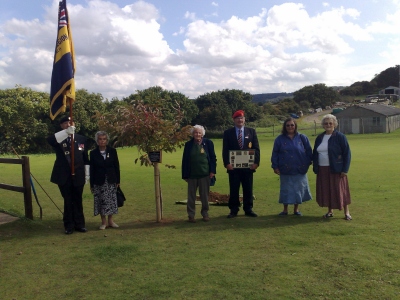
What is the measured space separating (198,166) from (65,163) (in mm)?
2248

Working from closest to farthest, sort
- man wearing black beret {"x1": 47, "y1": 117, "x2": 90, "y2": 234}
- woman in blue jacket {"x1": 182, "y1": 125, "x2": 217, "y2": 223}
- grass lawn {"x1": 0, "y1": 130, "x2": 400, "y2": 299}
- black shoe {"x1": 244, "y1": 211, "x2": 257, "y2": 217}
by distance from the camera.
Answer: grass lawn {"x1": 0, "y1": 130, "x2": 400, "y2": 299} → man wearing black beret {"x1": 47, "y1": 117, "x2": 90, "y2": 234} → woman in blue jacket {"x1": 182, "y1": 125, "x2": 217, "y2": 223} → black shoe {"x1": 244, "y1": 211, "x2": 257, "y2": 217}

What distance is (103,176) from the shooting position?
6.98 m

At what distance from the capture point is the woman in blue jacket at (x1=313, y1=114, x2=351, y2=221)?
7.11 meters

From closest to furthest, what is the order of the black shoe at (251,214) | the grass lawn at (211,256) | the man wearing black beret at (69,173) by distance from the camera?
the grass lawn at (211,256)
the man wearing black beret at (69,173)
the black shoe at (251,214)

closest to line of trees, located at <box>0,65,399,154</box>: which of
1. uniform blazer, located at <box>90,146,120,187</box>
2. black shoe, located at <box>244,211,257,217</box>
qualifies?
uniform blazer, located at <box>90,146,120,187</box>

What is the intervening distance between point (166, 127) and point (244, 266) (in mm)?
3190

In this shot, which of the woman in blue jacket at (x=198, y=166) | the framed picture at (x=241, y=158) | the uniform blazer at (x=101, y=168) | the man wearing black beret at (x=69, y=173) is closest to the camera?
the man wearing black beret at (x=69, y=173)

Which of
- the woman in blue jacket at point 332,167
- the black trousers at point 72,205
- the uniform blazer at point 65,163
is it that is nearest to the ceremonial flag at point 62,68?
the uniform blazer at point 65,163

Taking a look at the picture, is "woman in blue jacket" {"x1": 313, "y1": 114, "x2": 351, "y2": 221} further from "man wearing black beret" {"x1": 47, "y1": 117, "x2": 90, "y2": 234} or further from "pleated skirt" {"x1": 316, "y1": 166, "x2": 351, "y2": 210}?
"man wearing black beret" {"x1": 47, "y1": 117, "x2": 90, "y2": 234}

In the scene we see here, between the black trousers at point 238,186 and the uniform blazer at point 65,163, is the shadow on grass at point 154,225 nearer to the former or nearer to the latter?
the black trousers at point 238,186

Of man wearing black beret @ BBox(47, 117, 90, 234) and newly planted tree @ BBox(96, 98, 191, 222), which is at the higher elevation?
newly planted tree @ BBox(96, 98, 191, 222)

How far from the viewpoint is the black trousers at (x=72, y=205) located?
686 centimetres

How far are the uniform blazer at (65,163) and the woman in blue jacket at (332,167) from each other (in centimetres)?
407

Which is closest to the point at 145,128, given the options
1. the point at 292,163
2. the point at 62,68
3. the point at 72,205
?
the point at 62,68
